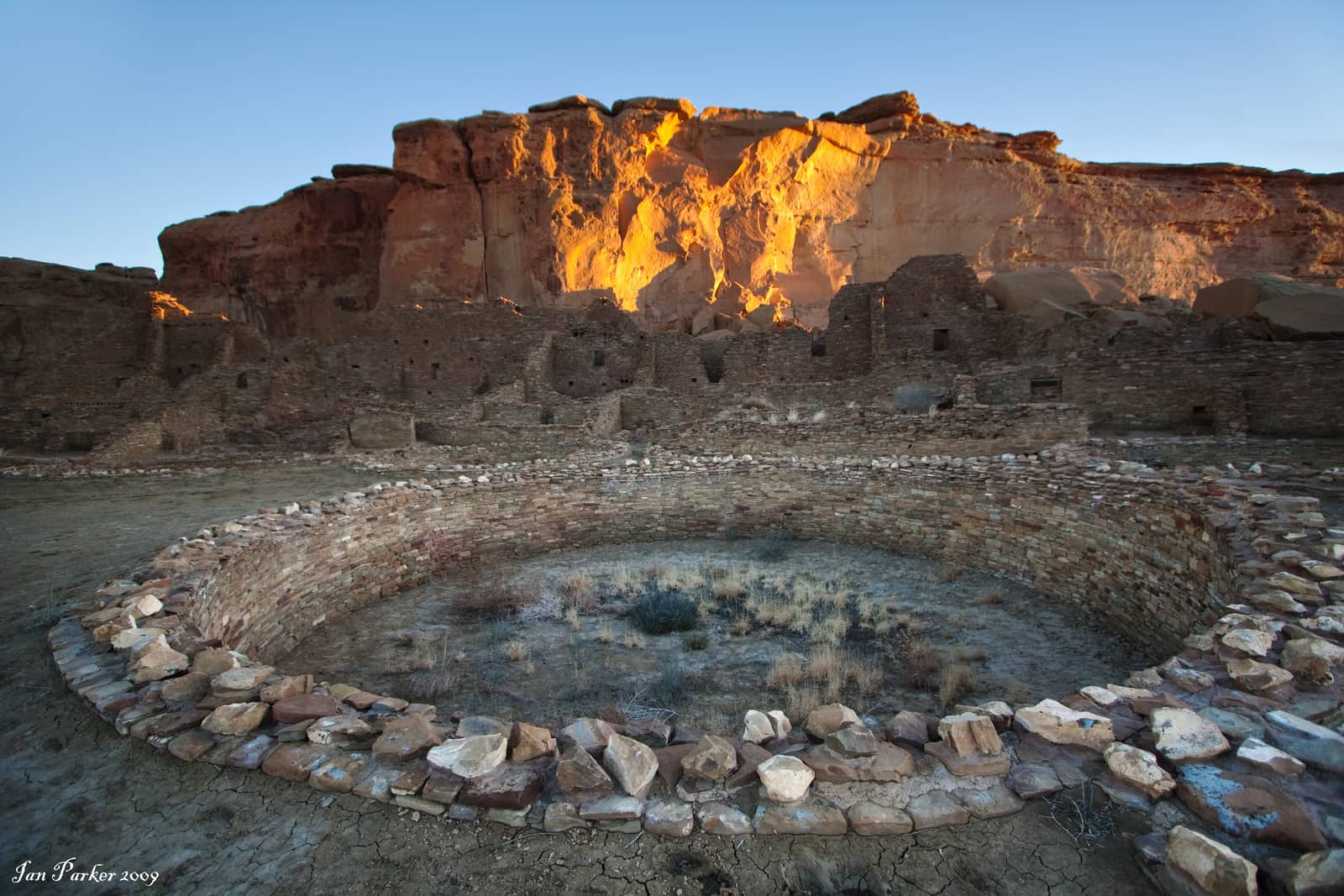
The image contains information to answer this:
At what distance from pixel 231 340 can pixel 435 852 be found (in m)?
23.6

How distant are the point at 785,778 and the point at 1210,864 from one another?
1.19 metres

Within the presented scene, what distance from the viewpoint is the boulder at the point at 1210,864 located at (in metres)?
1.56

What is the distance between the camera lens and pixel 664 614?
19.2ft

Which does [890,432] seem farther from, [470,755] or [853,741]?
[470,755]

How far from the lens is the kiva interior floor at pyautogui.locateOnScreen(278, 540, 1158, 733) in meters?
4.36

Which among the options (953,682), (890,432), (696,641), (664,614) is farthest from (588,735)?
(890,432)

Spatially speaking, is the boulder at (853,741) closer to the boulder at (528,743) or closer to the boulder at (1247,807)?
the boulder at (1247,807)

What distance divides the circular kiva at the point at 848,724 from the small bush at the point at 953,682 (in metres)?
0.89

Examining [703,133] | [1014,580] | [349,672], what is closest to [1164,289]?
[703,133]

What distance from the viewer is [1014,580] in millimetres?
6758

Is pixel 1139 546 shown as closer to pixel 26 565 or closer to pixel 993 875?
pixel 993 875

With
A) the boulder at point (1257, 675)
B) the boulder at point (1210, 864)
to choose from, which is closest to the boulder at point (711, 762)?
the boulder at point (1210, 864)
